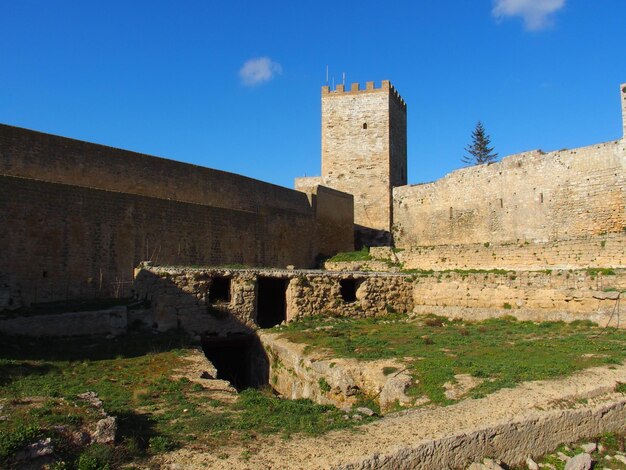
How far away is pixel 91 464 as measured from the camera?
4.69 metres

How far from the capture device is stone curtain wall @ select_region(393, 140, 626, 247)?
19.7 meters

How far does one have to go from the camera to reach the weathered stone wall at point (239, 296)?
12.6 metres

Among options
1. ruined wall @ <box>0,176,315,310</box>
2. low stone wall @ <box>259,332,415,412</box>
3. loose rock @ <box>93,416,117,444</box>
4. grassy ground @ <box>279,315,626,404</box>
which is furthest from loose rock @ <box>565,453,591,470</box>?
ruined wall @ <box>0,176,315,310</box>

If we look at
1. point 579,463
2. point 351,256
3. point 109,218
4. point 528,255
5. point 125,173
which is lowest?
point 579,463

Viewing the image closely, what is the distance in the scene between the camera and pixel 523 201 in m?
22.7

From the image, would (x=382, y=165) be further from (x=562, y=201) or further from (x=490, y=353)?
(x=490, y=353)

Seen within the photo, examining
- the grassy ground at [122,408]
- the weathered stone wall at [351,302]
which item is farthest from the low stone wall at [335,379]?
the weathered stone wall at [351,302]

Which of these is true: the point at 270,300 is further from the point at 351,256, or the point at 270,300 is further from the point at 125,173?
the point at 351,256

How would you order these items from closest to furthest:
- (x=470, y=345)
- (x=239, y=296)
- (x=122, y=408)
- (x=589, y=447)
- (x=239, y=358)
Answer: (x=589, y=447) → (x=122, y=408) → (x=470, y=345) → (x=239, y=296) → (x=239, y=358)

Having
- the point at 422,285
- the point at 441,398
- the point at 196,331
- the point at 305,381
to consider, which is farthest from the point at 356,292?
the point at 441,398

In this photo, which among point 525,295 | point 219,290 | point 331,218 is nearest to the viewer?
point 525,295

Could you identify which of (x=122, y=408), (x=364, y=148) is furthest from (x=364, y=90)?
(x=122, y=408)

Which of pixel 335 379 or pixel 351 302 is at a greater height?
pixel 351 302

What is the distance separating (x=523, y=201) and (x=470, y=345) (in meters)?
14.1
